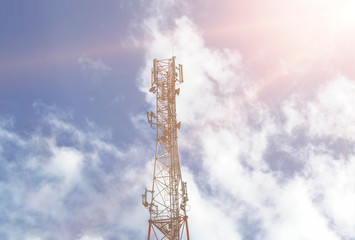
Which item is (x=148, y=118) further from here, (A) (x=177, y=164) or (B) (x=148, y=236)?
(B) (x=148, y=236)

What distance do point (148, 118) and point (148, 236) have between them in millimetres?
18977

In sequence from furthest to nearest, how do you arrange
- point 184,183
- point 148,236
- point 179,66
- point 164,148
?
point 179,66
point 164,148
point 184,183
point 148,236

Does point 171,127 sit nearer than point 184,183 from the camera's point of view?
No

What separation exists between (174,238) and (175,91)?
2387cm

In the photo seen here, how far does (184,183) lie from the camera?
5481 centimetres

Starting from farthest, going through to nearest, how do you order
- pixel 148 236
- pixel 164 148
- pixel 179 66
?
1. pixel 179 66
2. pixel 164 148
3. pixel 148 236

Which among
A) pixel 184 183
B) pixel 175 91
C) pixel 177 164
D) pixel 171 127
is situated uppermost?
pixel 175 91

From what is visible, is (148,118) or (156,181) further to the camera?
(148,118)

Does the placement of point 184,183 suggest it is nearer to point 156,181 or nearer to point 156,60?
point 156,181

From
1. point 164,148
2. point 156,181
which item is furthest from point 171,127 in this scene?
point 156,181

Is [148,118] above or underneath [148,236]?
above

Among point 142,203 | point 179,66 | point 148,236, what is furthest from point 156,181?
point 179,66

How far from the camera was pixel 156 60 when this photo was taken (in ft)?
213

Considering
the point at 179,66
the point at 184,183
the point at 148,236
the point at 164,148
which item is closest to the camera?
the point at 148,236
